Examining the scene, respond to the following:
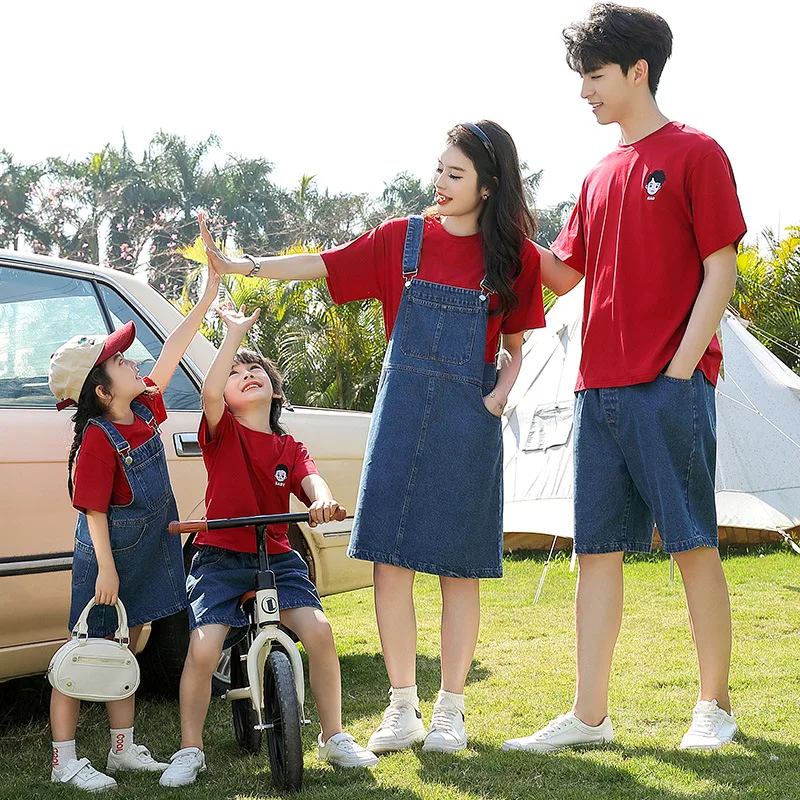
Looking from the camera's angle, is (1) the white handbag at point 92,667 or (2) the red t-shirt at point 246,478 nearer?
(1) the white handbag at point 92,667

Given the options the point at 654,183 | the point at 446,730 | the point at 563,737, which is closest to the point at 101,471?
the point at 446,730

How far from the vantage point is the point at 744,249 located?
1433cm

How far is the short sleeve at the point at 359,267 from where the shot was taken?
3.41 meters

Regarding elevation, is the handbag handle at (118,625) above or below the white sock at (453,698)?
above

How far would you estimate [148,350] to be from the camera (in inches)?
159

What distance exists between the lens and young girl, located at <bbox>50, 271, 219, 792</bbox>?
127 inches

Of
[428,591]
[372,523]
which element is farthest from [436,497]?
[428,591]

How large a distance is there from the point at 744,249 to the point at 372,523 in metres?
12.2

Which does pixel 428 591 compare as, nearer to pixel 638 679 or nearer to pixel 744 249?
pixel 638 679

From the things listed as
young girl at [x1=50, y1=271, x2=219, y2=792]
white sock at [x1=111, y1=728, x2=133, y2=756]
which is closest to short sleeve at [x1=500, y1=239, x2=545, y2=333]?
young girl at [x1=50, y1=271, x2=219, y2=792]

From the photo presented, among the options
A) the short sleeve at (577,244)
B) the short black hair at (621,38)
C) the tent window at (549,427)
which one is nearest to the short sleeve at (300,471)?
the short sleeve at (577,244)

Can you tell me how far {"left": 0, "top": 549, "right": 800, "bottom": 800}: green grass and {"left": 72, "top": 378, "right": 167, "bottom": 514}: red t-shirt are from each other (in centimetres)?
85

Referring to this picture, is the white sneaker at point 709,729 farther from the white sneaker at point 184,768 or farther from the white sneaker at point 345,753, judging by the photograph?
the white sneaker at point 184,768

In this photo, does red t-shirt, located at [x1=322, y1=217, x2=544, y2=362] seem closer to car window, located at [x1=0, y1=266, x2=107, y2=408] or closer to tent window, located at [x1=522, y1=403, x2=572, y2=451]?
car window, located at [x1=0, y1=266, x2=107, y2=408]
